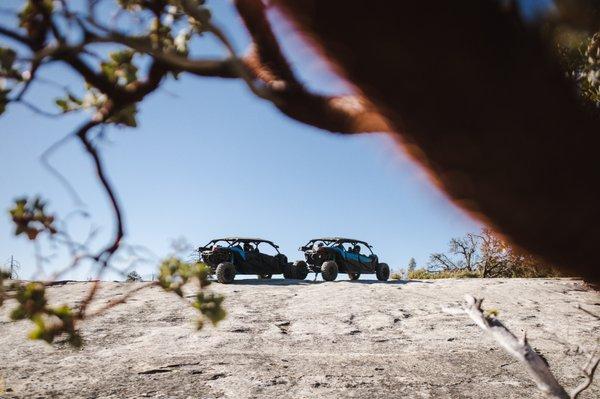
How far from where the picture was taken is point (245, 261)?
13148 millimetres

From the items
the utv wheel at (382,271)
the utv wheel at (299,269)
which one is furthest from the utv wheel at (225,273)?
the utv wheel at (382,271)

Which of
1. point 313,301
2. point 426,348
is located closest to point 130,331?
point 313,301

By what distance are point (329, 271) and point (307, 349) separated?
7196mm

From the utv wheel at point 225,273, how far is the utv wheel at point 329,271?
3.16 m

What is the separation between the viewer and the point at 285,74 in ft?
3.31

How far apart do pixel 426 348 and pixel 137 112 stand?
6259 millimetres

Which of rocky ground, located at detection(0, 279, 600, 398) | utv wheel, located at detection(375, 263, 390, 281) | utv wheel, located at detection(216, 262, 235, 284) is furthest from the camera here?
utv wheel, located at detection(375, 263, 390, 281)

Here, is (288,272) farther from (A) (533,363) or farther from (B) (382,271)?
(A) (533,363)

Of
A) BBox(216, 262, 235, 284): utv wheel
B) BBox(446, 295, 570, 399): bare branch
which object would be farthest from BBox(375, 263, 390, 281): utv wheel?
BBox(446, 295, 570, 399): bare branch

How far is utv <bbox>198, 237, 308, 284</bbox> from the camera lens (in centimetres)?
1216

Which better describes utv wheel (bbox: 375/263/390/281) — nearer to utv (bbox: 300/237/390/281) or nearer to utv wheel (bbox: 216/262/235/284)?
utv (bbox: 300/237/390/281)

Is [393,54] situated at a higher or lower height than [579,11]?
lower

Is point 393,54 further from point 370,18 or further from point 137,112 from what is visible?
point 137,112

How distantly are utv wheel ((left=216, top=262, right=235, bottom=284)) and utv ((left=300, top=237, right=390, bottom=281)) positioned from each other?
3.18 m
